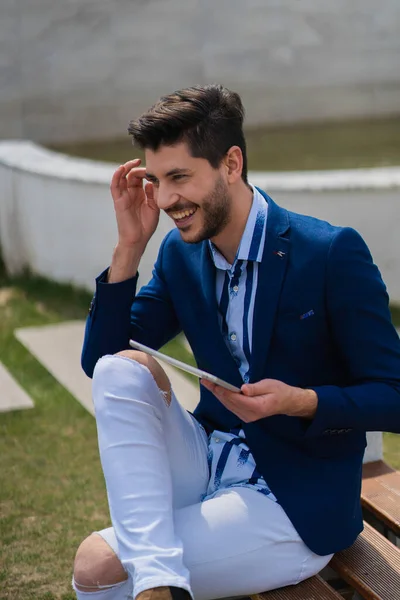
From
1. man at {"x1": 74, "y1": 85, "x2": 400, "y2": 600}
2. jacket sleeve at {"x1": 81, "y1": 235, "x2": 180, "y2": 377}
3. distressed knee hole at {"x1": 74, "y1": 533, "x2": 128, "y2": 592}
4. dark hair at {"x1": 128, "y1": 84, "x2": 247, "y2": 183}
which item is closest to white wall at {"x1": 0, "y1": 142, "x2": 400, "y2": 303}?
jacket sleeve at {"x1": 81, "y1": 235, "x2": 180, "y2": 377}

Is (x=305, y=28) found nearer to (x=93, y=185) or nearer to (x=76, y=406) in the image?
(x=93, y=185)

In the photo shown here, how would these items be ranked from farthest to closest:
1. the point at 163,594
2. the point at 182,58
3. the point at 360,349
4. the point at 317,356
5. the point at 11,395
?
the point at 182,58 < the point at 11,395 < the point at 317,356 < the point at 360,349 < the point at 163,594

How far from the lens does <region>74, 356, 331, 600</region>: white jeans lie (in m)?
2.21

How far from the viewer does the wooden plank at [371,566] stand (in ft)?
7.57

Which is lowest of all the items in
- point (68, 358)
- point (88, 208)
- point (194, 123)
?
point (68, 358)

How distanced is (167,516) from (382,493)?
0.87 m

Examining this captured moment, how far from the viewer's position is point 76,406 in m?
4.45

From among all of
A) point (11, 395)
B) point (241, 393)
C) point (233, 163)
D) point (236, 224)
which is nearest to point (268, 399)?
point (241, 393)

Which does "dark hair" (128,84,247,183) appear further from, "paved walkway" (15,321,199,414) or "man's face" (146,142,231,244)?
"paved walkway" (15,321,199,414)

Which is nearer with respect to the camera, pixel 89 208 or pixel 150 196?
pixel 150 196

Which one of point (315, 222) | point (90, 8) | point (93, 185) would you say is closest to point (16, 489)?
point (315, 222)

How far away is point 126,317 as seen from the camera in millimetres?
2596

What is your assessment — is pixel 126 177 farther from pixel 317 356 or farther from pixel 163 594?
pixel 163 594

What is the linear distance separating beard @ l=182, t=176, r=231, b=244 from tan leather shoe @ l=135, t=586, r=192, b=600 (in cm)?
83
